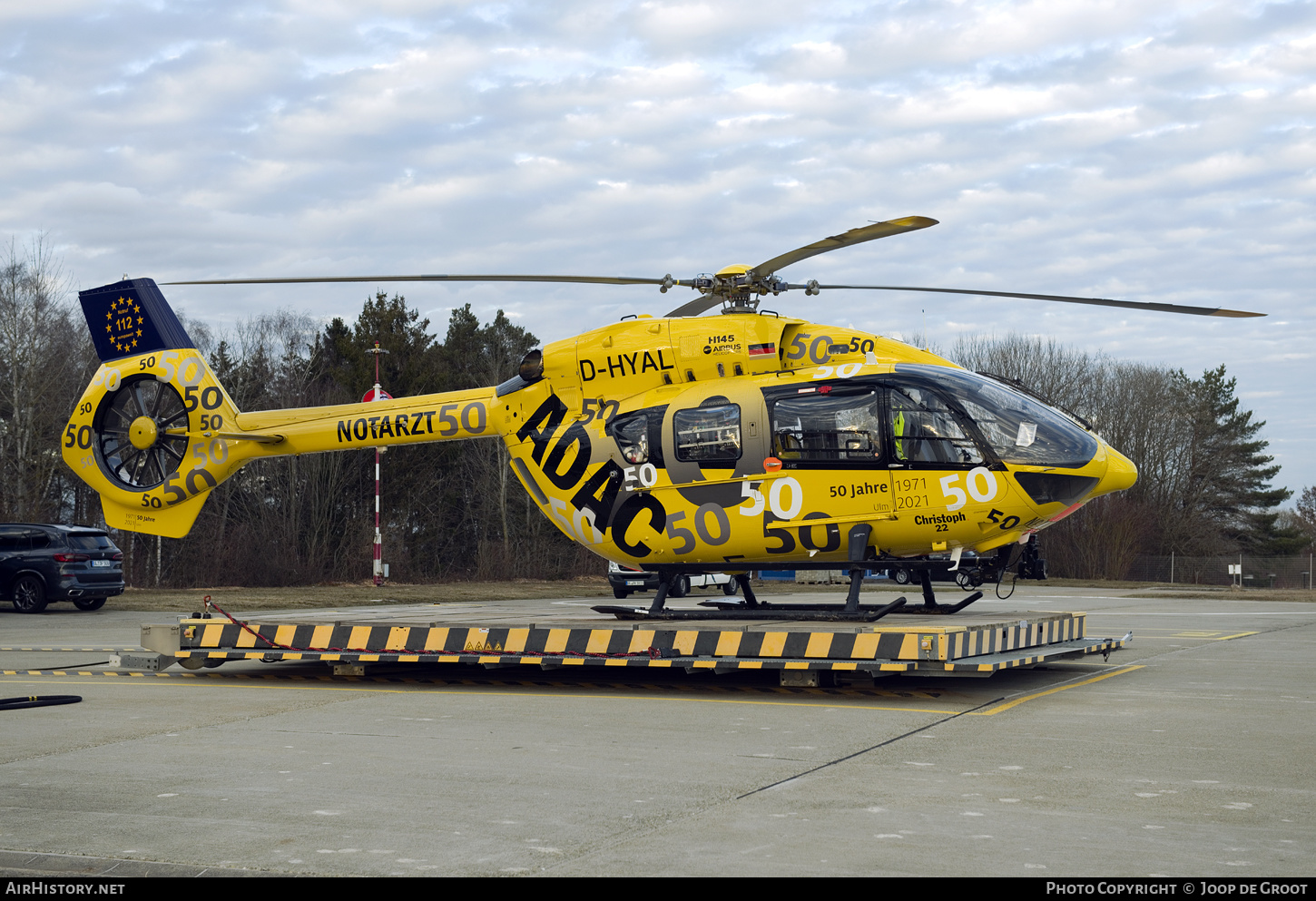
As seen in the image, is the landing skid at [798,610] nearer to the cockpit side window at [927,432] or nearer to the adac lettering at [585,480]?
the adac lettering at [585,480]

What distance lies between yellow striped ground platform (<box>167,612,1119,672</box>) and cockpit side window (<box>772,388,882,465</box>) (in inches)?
67.5

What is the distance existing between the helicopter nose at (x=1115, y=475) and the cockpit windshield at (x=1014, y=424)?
0.24 meters

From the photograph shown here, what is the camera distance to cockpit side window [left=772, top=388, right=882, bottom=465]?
11.6 meters

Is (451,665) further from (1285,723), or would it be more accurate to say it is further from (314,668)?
(1285,723)

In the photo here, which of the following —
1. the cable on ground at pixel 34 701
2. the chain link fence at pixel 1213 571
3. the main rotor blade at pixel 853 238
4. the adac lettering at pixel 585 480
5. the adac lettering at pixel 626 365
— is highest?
the main rotor blade at pixel 853 238

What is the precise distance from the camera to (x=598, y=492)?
41.7 feet

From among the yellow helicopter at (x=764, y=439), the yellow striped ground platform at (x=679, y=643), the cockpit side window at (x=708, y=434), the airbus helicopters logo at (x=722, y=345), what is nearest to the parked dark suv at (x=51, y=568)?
the yellow helicopter at (x=764, y=439)

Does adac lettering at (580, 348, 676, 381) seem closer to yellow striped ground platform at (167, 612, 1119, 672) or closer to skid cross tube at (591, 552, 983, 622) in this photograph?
skid cross tube at (591, 552, 983, 622)

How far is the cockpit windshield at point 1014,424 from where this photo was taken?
37.3 ft

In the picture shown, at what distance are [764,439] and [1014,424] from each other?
2.48m

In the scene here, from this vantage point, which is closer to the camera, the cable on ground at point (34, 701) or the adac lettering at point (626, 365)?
the cable on ground at point (34, 701)

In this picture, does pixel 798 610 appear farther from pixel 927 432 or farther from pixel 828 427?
pixel 927 432

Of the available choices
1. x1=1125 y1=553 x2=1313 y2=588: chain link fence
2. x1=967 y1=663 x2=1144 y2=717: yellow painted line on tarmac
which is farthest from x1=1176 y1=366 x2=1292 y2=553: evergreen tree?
x1=967 y1=663 x2=1144 y2=717: yellow painted line on tarmac
